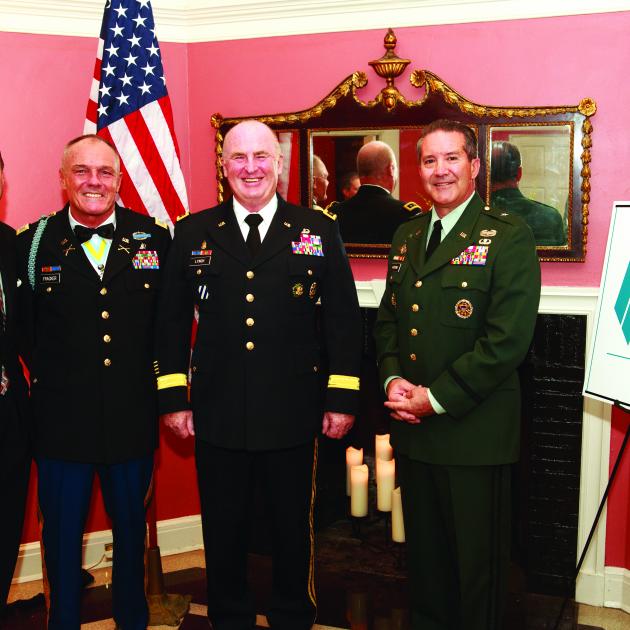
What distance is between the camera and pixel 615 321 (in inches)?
90.4

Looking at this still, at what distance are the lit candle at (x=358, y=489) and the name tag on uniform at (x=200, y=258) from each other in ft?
4.29

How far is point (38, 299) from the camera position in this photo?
238 centimetres

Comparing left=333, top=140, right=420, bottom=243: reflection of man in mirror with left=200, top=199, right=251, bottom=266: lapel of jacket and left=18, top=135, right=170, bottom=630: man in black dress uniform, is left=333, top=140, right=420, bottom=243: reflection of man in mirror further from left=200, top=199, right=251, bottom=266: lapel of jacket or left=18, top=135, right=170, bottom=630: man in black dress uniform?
left=18, top=135, right=170, bottom=630: man in black dress uniform

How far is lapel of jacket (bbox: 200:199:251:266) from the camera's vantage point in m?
2.32

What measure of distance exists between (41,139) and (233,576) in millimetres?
1874

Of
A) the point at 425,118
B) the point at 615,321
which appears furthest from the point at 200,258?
the point at 615,321

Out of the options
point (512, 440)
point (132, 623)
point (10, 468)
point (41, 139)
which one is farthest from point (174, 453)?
point (512, 440)

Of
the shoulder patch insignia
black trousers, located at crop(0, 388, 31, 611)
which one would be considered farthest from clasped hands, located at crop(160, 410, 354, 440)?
the shoulder patch insignia

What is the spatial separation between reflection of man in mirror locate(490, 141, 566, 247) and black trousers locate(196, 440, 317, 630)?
46.5 inches

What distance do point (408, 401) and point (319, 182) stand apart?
125cm

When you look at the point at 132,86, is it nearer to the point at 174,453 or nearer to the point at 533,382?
the point at 174,453

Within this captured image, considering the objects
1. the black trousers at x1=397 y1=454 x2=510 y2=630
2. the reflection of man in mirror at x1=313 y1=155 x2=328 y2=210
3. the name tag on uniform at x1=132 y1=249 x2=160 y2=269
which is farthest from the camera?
the reflection of man in mirror at x1=313 y1=155 x2=328 y2=210

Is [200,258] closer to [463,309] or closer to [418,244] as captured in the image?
[418,244]

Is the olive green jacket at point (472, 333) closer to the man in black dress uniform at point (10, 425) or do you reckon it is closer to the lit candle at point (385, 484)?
the lit candle at point (385, 484)
